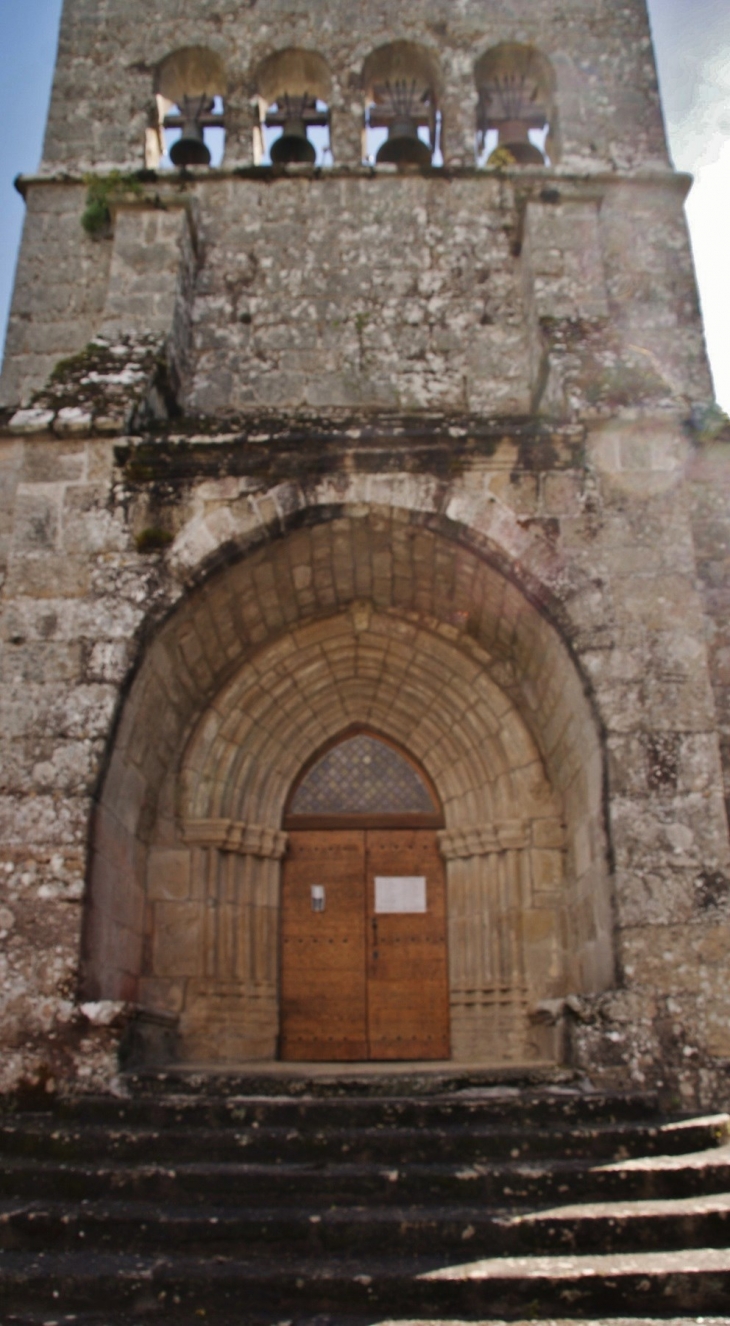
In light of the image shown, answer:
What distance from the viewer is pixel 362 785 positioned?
6.80 meters

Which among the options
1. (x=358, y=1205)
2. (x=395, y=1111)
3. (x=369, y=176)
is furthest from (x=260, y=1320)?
(x=369, y=176)

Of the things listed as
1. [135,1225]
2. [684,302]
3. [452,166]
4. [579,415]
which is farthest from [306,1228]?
[452,166]

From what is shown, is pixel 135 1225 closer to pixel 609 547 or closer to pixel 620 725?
pixel 620 725

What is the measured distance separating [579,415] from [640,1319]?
421 cm

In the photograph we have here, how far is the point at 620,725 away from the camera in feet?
16.5

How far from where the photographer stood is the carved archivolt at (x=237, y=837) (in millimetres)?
6152

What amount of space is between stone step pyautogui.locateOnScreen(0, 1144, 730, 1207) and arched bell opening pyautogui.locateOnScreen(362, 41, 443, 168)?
6952 mm

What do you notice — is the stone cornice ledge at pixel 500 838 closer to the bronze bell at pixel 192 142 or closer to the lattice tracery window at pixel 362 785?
the lattice tracery window at pixel 362 785

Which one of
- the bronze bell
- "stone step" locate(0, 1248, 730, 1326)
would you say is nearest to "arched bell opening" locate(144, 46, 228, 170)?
the bronze bell

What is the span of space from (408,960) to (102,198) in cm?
569

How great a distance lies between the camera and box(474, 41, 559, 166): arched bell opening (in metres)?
7.87

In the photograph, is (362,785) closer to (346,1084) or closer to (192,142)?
(346,1084)

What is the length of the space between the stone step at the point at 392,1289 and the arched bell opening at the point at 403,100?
731cm

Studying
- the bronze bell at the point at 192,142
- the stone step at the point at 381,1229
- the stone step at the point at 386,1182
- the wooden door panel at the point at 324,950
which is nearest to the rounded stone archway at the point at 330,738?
the wooden door panel at the point at 324,950
